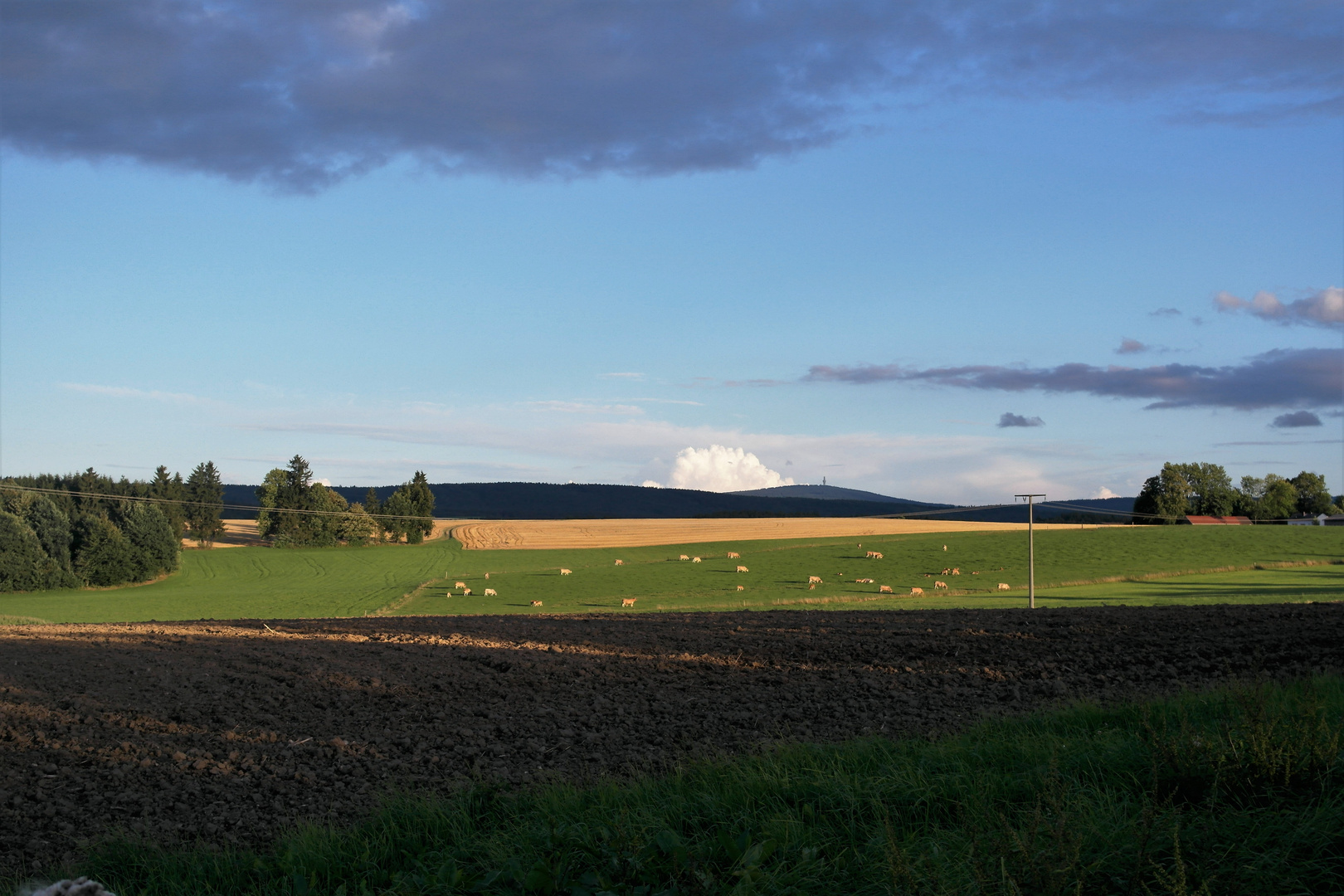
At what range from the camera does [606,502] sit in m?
142

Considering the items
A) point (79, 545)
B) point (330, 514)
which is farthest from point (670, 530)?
point (79, 545)

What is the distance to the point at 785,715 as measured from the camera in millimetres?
10641

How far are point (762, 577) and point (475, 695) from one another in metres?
32.6

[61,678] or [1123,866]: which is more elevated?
[1123,866]

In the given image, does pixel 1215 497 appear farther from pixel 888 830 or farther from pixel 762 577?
pixel 888 830

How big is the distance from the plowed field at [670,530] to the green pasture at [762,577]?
5212 millimetres

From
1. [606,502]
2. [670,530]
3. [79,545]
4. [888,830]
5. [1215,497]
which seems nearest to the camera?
[888,830]

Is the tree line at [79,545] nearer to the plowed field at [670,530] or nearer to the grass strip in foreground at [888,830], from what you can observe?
the plowed field at [670,530]

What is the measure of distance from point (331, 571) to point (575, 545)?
1996 centimetres


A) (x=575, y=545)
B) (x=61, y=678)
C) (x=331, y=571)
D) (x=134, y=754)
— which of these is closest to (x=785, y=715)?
(x=134, y=754)

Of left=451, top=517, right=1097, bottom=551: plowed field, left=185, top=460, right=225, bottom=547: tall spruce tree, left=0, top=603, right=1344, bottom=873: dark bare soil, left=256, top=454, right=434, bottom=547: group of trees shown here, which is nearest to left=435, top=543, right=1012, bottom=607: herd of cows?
left=0, top=603, right=1344, bottom=873: dark bare soil

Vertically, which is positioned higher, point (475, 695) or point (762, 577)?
point (475, 695)

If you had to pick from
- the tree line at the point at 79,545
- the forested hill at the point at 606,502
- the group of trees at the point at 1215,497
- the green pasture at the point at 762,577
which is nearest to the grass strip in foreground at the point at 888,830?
the green pasture at the point at 762,577

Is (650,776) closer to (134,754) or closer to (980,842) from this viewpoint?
(980,842)
